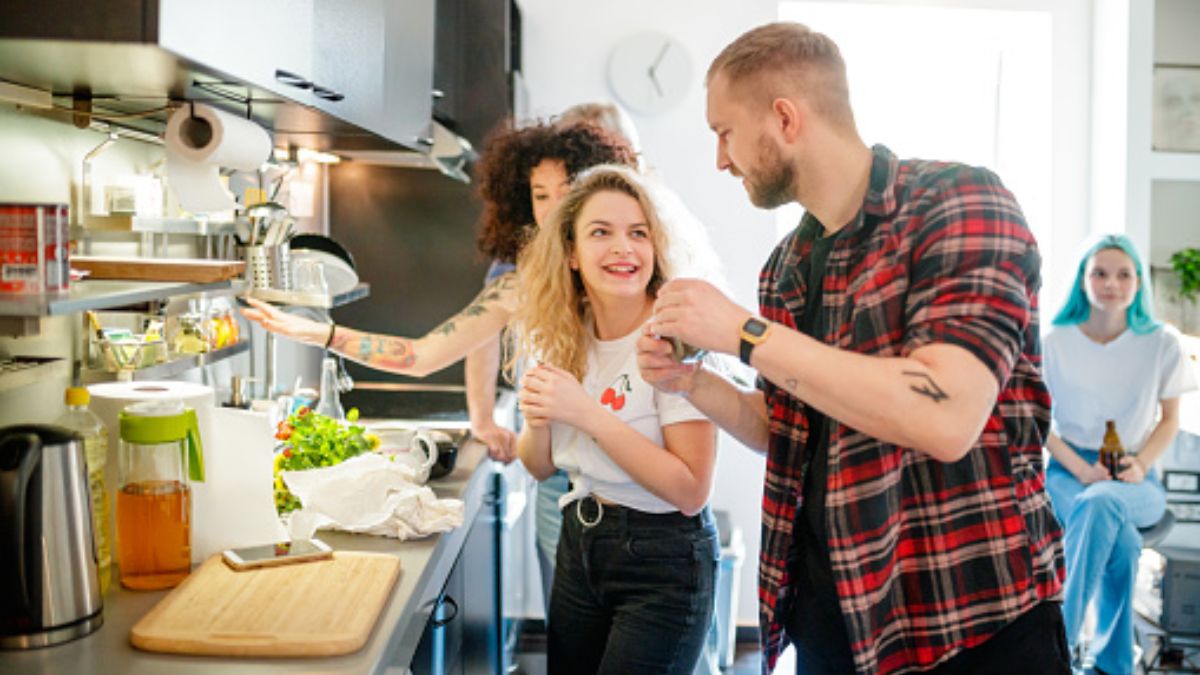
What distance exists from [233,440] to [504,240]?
4.05ft

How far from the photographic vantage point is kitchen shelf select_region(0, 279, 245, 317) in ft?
4.45

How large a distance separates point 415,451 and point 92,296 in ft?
3.36

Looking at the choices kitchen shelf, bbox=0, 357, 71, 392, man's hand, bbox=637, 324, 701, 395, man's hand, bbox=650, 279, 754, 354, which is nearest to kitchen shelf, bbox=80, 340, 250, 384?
kitchen shelf, bbox=0, 357, 71, 392

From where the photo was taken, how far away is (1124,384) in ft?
13.5

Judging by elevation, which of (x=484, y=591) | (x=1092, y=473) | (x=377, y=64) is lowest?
(x=484, y=591)

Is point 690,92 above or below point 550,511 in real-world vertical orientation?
above

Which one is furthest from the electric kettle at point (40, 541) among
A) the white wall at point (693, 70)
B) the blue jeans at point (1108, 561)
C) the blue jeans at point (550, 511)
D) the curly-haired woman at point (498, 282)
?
the blue jeans at point (1108, 561)

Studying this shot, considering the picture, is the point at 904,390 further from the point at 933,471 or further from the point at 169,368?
the point at 169,368

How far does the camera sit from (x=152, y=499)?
1659 millimetres

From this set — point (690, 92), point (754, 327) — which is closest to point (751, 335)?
point (754, 327)

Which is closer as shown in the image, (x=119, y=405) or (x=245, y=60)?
(x=245, y=60)

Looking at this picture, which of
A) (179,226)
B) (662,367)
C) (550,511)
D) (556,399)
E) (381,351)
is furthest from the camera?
(550,511)

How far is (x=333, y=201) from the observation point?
155 inches

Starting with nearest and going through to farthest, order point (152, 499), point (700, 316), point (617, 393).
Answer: point (700, 316), point (152, 499), point (617, 393)
